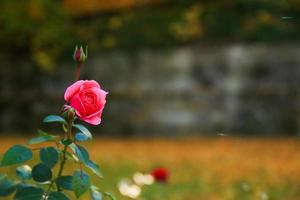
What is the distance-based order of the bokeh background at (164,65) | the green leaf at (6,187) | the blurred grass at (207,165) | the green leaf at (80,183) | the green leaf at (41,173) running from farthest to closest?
the bokeh background at (164,65)
the blurred grass at (207,165)
the green leaf at (6,187)
the green leaf at (41,173)
the green leaf at (80,183)

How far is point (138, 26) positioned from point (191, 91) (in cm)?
162

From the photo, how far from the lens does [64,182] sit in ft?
7.25

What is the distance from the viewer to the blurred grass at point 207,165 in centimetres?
605

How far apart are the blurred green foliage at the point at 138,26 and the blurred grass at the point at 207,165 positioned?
6.55 ft

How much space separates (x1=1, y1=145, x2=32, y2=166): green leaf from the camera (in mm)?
2150

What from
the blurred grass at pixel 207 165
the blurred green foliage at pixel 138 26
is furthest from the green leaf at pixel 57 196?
the blurred green foliage at pixel 138 26

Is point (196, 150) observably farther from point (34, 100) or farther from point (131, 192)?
point (131, 192)

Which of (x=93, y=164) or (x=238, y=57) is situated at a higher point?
(x=93, y=164)

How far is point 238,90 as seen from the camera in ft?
43.1

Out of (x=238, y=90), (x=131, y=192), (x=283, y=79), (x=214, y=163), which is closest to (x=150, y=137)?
(x=238, y=90)

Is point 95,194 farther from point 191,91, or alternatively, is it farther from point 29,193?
point 191,91

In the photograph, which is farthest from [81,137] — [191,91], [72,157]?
[191,91]

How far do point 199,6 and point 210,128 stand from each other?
7.60ft

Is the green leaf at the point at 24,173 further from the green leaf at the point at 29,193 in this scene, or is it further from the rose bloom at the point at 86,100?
the rose bloom at the point at 86,100
